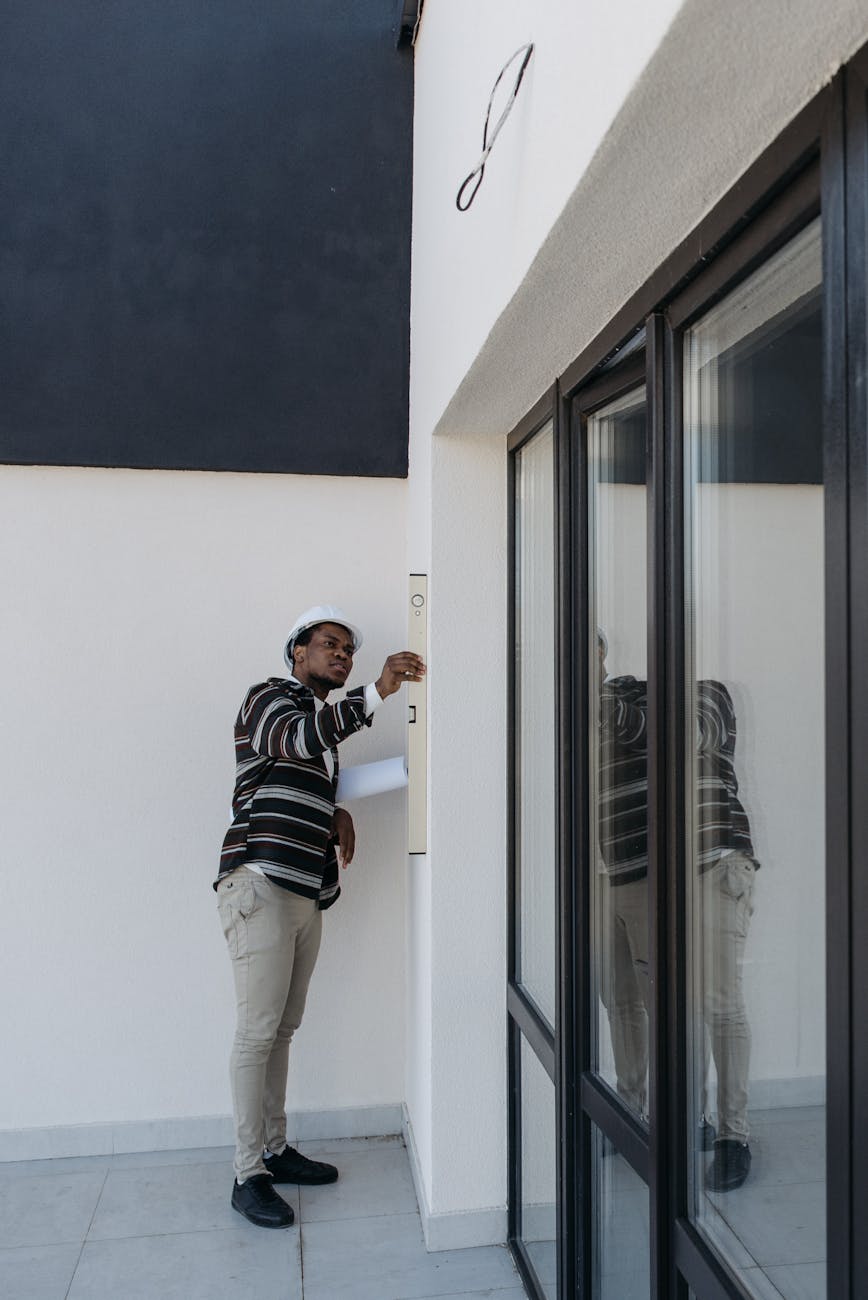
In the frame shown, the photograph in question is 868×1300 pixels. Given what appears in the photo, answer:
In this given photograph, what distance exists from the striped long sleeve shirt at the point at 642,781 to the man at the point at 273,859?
979 millimetres

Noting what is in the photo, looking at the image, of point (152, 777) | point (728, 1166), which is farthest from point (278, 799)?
point (728, 1166)

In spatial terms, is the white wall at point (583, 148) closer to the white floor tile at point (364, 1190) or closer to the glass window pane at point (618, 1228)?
the glass window pane at point (618, 1228)

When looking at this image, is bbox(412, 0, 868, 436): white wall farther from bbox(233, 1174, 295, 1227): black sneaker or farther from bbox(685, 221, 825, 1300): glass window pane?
bbox(233, 1174, 295, 1227): black sneaker

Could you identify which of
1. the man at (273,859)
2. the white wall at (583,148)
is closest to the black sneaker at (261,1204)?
the man at (273,859)

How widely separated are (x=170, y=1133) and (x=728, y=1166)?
2392mm

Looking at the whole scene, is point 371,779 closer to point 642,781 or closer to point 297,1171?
point 297,1171

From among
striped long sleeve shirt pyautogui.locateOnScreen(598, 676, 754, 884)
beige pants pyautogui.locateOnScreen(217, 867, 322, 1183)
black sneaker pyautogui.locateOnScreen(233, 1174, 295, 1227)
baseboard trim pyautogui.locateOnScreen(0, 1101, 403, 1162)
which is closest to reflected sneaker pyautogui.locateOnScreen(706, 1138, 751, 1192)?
striped long sleeve shirt pyautogui.locateOnScreen(598, 676, 754, 884)

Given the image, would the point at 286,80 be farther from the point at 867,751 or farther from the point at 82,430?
the point at 867,751

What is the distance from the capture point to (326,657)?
2969 mm

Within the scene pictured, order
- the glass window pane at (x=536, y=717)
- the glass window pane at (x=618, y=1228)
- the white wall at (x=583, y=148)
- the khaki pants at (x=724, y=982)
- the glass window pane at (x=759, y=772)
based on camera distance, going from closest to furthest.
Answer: the white wall at (x=583, y=148)
the glass window pane at (x=759, y=772)
the khaki pants at (x=724, y=982)
the glass window pane at (x=618, y=1228)
the glass window pane at (x=536, y=717)

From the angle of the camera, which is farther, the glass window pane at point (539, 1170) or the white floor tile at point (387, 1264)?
the white floor tile at point (387, 1264)

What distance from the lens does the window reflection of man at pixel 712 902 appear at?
136 centimetres

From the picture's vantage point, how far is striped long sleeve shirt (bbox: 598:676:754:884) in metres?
1.39

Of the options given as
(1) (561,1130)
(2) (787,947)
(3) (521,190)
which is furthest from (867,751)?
(1) (561,1130)
